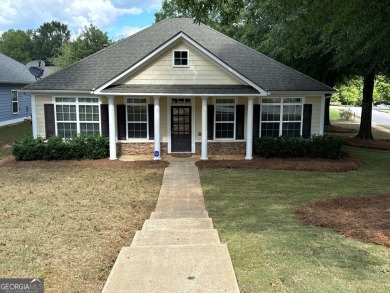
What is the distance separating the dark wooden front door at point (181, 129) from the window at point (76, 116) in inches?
127

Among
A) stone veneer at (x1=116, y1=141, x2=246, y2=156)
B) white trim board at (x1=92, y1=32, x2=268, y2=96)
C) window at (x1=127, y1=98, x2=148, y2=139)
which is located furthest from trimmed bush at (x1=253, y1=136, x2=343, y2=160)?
window at (x1=127, y1=98, x2=148, y2=139)

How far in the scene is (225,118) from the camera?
49.4ft

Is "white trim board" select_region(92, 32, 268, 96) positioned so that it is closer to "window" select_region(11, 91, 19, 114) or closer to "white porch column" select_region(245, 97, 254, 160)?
"white porch column" select_region(245, 97, 254, 160)

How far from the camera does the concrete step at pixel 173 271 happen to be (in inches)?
143

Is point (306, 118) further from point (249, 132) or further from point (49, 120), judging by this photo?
point (49, 120)

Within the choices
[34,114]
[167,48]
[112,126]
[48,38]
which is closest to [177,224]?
[112,126]

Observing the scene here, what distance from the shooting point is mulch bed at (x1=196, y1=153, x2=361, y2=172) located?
12702mm

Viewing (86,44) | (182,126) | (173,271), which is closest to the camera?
(173,271)

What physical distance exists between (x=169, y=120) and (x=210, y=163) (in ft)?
9.85

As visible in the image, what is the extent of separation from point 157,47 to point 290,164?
6849mm

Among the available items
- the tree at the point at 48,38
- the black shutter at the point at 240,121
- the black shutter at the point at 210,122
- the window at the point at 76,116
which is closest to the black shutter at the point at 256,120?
the black shutter at the point at 240,121

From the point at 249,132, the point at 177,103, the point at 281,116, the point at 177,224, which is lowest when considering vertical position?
the point at 177,224

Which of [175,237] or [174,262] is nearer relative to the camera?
[174,262]

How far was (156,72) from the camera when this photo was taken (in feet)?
46.4
